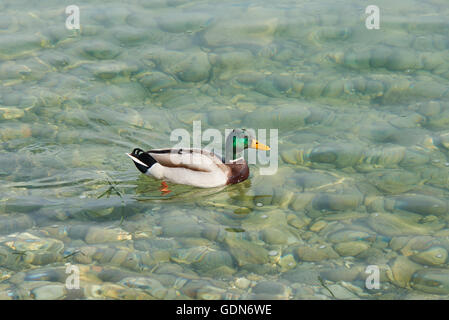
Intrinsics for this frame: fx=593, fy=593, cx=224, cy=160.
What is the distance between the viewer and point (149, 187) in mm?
7004

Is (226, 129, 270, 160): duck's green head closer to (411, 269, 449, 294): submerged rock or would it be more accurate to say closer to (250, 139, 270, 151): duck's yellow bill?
(250, 139, 270, 151): duck's yellow bill

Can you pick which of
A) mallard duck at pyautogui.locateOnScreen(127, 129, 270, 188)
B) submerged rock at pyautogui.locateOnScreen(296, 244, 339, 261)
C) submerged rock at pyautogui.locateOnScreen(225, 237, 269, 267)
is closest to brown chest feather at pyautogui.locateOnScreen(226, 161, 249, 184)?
mallard duck at pyautogui.locateOnScreen(127, 129, 270, 188)

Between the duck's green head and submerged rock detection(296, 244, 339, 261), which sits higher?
the duck's green head

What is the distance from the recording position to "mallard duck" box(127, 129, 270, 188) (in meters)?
6.99

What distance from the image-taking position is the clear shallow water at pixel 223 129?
5.35 metres

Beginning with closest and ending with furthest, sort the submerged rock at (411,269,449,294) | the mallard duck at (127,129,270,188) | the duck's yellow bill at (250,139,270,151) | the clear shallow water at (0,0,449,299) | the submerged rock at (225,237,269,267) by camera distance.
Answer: the submerged rock at (411,269,449,294) → the clear shallow water at (0,0,449,299) → the submerged rock at (225,237,269,267) → the mallard duck at (127,129,270,188) → the duck's yellow bill at (250,139,270,151)

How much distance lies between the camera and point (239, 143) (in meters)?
7.27

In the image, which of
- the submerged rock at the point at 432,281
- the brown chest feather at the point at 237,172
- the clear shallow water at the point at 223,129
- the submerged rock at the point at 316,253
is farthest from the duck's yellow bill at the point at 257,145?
the submerged rock at the point at 432,281

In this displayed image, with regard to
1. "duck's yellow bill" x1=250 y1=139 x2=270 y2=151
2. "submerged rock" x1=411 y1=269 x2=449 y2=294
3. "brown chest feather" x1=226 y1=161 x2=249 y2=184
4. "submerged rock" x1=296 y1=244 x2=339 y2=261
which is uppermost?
"duck's yellow bill" x1=250 y1=139 x2=270 y2=151

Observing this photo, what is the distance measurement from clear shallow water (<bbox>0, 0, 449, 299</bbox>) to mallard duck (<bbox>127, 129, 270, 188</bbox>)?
0.54 ft

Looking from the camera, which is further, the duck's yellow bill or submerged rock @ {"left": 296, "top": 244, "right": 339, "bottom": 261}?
the duck's yellow bill

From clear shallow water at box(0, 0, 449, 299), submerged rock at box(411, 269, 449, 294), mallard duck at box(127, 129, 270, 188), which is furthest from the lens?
mallard duck at box(127, 129, 270, 188)

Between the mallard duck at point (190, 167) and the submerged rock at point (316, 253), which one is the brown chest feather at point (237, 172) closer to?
the mallard duck at point (190, 167)

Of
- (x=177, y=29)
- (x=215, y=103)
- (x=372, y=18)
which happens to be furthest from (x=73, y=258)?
(x=372, y=18)
